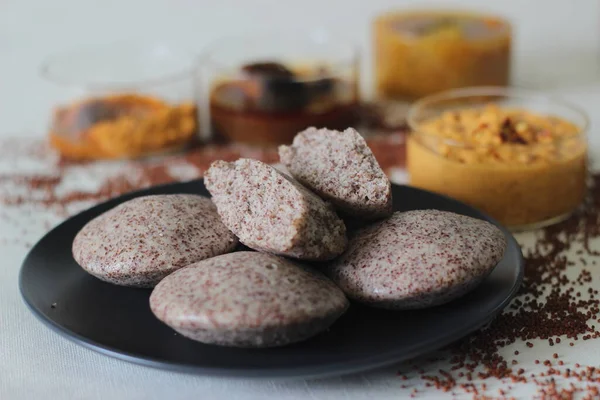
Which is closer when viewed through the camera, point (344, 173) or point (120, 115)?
point (344, 173)

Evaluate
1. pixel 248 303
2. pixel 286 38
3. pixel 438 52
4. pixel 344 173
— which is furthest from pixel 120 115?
pixel 248 303

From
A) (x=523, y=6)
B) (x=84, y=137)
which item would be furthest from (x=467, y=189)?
(x=523, y=6)

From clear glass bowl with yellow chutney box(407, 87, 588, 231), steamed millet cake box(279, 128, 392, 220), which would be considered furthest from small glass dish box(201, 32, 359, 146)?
steamed millet cake box(279, 128, 392, 220)

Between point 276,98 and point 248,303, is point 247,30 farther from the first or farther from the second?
point 248,303

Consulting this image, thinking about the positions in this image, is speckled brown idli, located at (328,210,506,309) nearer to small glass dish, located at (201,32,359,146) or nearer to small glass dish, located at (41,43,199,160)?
small glass dish, located at (201,32,359,146)

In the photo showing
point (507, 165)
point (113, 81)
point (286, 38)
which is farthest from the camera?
point (286, 38)

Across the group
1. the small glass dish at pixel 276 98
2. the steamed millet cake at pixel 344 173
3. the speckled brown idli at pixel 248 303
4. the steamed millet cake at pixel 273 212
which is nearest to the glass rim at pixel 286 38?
the small glass dish at pixel 276 98
